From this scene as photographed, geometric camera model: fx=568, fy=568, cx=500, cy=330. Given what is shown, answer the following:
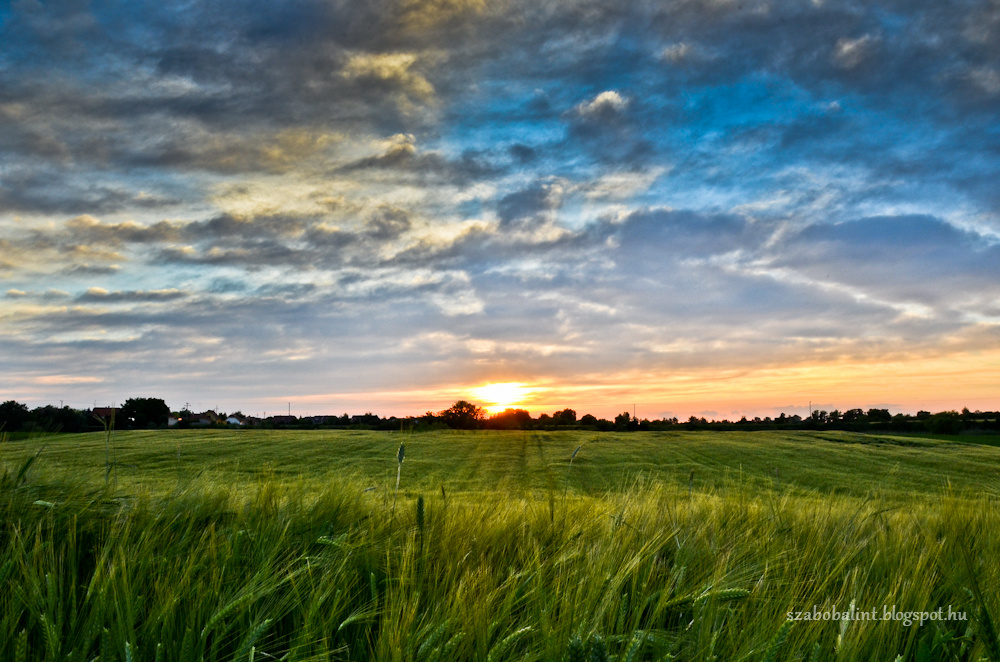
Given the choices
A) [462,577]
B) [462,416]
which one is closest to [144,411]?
[462,416]

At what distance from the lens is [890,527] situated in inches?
130

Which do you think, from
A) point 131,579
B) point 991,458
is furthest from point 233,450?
point 991,458

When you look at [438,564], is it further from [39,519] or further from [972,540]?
[972,540]

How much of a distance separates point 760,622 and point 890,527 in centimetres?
197

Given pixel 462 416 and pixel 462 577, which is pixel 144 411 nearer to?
pixel 462 416

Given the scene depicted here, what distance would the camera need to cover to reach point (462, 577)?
217cm

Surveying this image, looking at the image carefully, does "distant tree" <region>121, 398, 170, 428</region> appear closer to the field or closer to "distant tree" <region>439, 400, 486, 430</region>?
"distant tree" <region>439, 400, 486, 430</region>

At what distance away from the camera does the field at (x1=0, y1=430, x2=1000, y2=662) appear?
5.53 feet

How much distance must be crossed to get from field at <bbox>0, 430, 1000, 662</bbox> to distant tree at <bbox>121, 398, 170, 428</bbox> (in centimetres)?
4658

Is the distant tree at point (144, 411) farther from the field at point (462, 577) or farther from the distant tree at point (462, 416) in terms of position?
the field at point (462, 577)

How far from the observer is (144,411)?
45.1 m

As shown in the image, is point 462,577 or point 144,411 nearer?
point 462,577

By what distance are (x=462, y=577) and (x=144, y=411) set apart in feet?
169

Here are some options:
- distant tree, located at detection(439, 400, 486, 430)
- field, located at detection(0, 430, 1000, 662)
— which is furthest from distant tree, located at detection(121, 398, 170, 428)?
field, located at detection(0, 430, 1000, 662)
